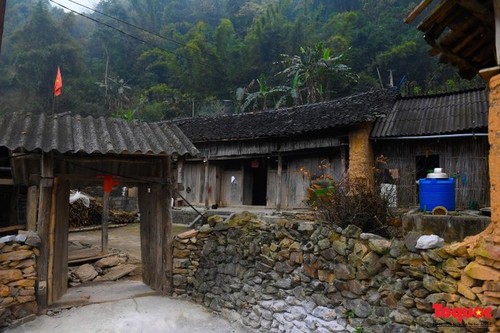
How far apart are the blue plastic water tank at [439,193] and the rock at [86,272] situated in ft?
24.0

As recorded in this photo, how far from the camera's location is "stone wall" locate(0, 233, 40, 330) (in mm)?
5430

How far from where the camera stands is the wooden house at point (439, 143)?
957 cm

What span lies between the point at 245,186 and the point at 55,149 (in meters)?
10.2

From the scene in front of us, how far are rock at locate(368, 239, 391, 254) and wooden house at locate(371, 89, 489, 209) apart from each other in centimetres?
555

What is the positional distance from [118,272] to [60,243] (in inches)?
86.3

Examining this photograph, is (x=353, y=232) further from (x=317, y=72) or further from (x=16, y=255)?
(x=317, y=72)

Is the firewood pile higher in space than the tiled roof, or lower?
lower

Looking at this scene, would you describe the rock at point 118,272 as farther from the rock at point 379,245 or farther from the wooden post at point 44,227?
the rock at point 379,245

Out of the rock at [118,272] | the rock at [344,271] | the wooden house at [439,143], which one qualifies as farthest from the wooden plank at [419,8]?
the rock at [118,272]

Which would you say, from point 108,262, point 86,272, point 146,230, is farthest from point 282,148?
point 86,272

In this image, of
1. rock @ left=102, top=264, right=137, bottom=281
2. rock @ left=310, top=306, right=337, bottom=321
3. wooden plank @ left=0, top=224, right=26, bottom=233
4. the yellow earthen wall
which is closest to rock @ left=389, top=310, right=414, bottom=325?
rock @ left=310, top=306, right=337, bottom=321

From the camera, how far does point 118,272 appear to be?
27.5 feet

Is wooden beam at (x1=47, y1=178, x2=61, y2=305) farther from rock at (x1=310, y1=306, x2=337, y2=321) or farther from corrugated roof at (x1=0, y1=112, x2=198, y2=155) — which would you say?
rock at (x1=310, y1=306, x2=337, y2=321)

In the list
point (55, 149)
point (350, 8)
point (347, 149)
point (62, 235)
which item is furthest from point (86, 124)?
point (350, 8)
